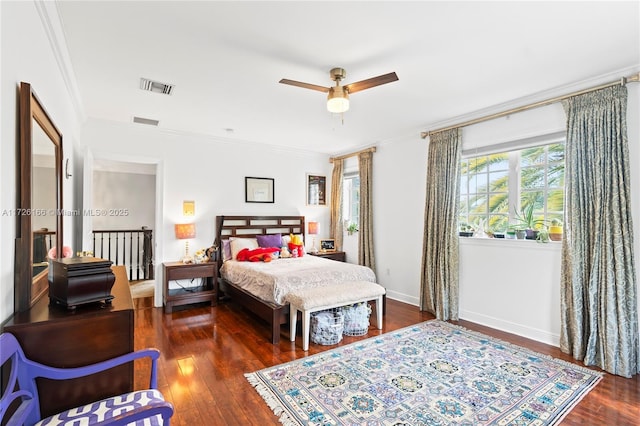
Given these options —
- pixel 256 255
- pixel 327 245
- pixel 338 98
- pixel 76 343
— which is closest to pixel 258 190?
pixel 256 255

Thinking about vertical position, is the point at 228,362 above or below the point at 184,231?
below

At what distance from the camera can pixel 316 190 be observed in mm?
6477

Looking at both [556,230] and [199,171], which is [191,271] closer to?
[199,171]

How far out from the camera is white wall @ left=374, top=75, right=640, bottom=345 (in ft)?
11.0

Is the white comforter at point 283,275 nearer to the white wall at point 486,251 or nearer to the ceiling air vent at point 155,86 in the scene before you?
the white wall at point 486,251

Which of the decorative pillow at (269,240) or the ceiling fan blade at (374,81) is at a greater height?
the ceiling fan blade at (374,81)

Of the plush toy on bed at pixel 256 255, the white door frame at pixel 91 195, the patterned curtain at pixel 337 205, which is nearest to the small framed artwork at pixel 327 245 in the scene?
the patterned curtain at pixel 337 205

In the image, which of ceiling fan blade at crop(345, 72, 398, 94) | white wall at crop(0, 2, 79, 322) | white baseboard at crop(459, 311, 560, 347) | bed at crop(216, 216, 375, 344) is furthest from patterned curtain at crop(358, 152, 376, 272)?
white wall at crop(0, 2, 79, 322)

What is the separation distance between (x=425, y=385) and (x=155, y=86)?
12.5 feet

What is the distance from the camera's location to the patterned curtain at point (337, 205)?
250 inches

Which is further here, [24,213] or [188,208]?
[188,208]

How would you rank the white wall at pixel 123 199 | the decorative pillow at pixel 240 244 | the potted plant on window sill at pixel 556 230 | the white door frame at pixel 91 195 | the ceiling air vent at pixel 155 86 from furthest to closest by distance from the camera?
1. the white wall at pixel 123 199
2. the decorative pillow at pixel 240 244
3. the white door frame at pixel 91 195
4. the potted plant on window sill at pixel 556 230
5. the ceiling air vent at pixel 155 86

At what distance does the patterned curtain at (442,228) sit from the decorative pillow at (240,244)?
2.71 m

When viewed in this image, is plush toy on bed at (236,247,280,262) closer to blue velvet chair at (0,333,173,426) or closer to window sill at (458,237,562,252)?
window sill at (458,237,562,252)
